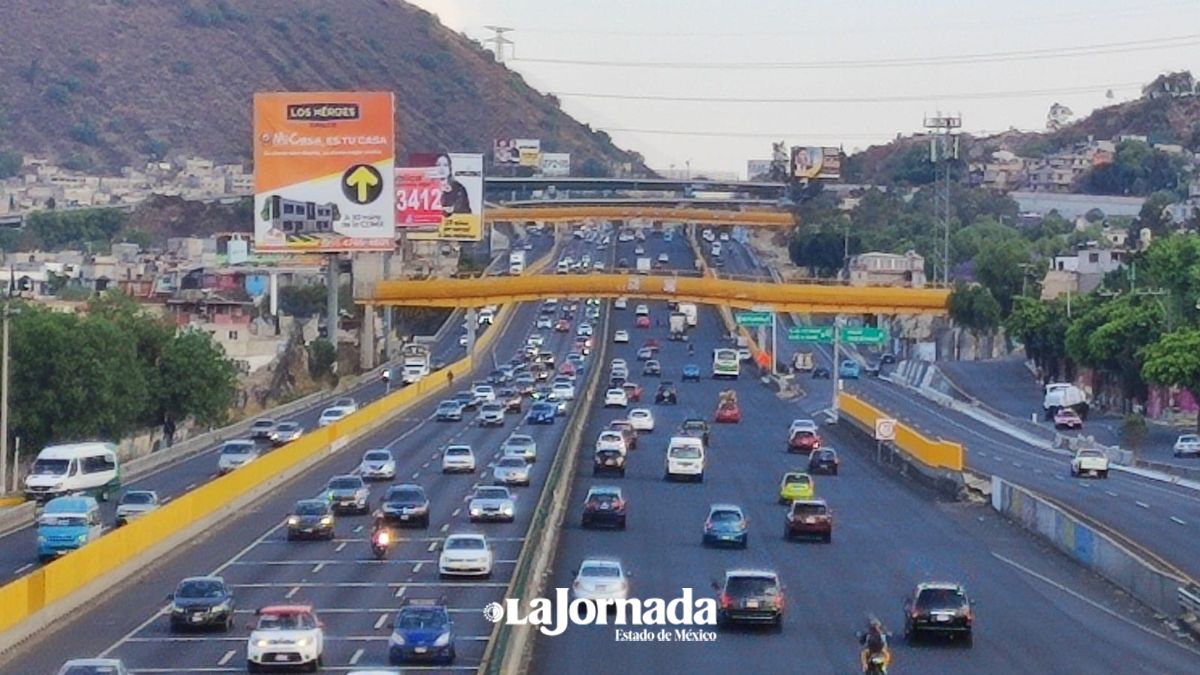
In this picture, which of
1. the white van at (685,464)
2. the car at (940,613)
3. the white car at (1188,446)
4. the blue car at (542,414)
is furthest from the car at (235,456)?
the car at (940,613)

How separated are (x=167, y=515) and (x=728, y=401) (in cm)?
5160

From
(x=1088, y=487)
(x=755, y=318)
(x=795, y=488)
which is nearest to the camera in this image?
(x=795, y=488)

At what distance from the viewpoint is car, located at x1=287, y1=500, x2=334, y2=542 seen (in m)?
55.3

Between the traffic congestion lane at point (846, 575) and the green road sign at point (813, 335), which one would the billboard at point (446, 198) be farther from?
the traffic congestion lane at point (846, 575)

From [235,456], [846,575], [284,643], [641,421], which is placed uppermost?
[284,643]

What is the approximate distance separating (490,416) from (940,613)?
56610 millimetres

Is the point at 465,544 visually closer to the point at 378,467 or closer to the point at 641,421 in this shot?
the point at 378,467

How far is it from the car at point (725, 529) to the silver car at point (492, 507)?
18.2ft

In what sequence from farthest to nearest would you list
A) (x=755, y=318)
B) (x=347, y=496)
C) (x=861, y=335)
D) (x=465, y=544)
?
1. (x=755, y=318)
2. (x=861, y=335)
3. (x=347, y=496)
4. (x=465, y=544)

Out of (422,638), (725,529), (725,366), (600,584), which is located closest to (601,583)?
(600,584)

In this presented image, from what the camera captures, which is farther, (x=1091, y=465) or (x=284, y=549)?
(x=1091, y=465)

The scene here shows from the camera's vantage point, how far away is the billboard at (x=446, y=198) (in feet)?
479

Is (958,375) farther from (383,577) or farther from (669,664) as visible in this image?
(669,664)

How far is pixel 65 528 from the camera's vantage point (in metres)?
50.6
